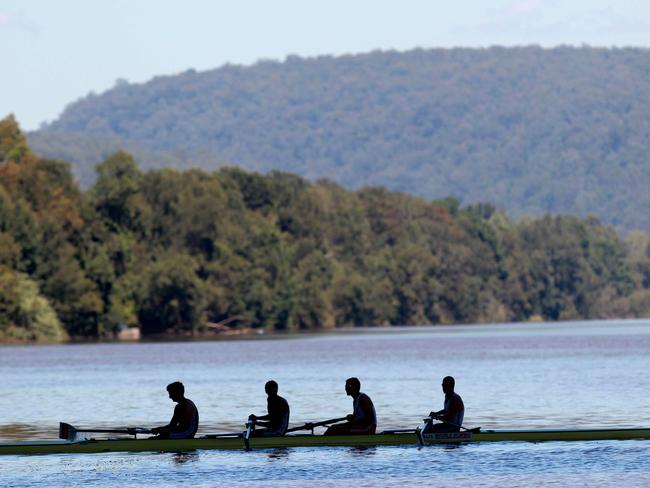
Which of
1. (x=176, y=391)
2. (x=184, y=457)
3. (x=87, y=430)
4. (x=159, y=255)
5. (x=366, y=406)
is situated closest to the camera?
(x=176, y=391)

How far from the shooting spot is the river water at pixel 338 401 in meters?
38.5

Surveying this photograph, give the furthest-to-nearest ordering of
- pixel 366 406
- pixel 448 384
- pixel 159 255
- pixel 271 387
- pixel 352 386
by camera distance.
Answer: pixel 159 255, pixel 366 406, pixel 271 387, pixel 448 384, pixel 352 386

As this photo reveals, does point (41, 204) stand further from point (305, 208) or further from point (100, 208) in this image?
point (305, 208)

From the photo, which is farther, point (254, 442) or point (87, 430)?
point (254, 442)

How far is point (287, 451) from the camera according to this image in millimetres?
42812

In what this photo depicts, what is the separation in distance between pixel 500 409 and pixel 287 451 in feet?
56.3

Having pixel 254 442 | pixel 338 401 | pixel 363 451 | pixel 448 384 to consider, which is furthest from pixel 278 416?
pixel 338 401

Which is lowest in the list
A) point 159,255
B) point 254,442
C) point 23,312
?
point 254,442

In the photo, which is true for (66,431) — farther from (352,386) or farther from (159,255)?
(159,255)

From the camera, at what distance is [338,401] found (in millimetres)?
62844

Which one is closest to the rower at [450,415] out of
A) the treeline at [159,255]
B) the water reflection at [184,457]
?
the water reflection at [184,457]

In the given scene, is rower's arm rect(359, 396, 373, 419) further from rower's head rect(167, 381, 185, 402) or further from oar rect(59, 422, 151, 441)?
oar rect(59, 422, 151, 441)

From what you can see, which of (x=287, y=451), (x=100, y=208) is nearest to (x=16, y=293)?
(x=100, y=208)

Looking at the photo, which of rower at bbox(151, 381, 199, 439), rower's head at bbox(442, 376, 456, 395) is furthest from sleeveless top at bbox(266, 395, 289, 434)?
rower's head at bbox(442, 376, 456, 395)
